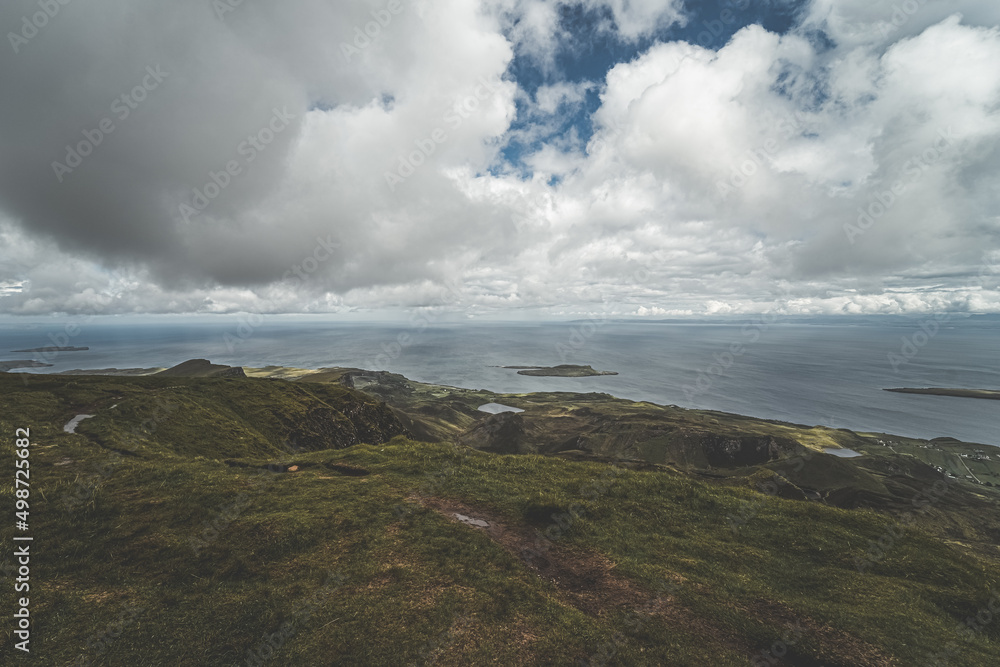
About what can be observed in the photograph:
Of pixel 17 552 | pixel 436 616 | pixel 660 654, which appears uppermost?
pixel 17 552

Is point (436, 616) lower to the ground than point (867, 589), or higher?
higher

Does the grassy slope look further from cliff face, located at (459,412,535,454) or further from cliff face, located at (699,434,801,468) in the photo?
cliff face, located at (699,434,801,468)

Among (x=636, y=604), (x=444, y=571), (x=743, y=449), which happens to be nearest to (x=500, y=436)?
(x=743, y=449)

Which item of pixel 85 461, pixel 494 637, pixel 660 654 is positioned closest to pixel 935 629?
pixel 660 654

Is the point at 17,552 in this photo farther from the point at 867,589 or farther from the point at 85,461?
the point at 867,589

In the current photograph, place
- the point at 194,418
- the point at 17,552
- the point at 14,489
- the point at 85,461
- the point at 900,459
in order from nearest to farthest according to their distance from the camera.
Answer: the point at 17,552 < the point at 14,489 < the point at 85,461 < the point at 194,418 < the point at 900,459

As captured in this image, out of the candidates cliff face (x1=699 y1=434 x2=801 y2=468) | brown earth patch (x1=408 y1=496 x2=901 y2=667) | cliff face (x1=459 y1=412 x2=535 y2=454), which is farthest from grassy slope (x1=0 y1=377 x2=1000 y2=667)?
cliff face (x1=699 y1=434 x2=801 y2=468)

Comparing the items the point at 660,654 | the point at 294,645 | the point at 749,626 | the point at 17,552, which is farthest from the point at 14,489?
the point at 749,626

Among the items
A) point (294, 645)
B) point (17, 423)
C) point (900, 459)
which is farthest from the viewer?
point (900, 459)

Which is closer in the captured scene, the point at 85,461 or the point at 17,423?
the point at 85,461

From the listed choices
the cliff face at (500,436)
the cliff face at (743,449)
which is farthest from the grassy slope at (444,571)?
the cliff face at (743,449)
